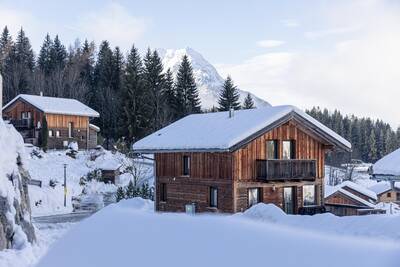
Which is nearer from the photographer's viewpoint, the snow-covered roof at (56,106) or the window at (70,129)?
the snow-covered roof at (56,106)

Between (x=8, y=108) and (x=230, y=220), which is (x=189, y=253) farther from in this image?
(x=8, y=108)

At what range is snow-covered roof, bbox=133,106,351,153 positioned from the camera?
23.5 m

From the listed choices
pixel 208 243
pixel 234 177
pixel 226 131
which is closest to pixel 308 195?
pixel 234 177

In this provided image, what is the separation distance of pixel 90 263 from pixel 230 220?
1.39 m

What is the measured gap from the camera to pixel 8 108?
176 feet

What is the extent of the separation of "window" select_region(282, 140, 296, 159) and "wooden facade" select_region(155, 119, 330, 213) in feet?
0.62

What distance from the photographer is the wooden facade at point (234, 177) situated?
23.8 metres

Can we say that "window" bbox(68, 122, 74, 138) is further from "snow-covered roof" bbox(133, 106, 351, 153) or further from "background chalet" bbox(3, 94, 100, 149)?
"snow-covered roof" bbox(133, 106, 351, 153)

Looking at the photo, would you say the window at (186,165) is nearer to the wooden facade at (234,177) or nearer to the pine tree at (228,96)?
the wooden facade at (234,177)

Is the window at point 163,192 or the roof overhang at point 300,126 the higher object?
the roof overhang at point 300,126

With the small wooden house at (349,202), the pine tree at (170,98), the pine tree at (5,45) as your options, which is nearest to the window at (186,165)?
the small wooden house at (349,202)

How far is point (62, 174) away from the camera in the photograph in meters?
39.4

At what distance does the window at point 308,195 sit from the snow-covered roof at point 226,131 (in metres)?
2.73

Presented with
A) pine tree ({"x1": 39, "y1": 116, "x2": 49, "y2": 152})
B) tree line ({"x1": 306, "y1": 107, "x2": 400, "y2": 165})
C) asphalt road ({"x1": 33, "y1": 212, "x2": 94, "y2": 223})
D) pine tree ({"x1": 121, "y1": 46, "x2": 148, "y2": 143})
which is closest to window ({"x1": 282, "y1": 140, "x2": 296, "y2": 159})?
asphalt road ({"x1": 33, "y1": 212, "x2": 94, "y2": 223})
